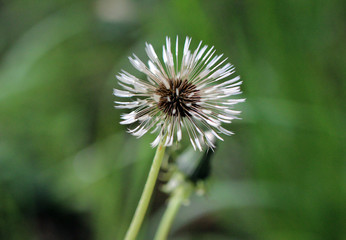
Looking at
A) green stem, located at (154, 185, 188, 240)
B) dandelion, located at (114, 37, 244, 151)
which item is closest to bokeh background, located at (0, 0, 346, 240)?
green stem, located at (154, 185, 188, 240)

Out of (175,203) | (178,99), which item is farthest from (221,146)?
(178,99)

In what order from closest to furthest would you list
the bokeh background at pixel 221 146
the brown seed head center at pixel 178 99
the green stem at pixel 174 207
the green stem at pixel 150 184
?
the green stem at pixel 150 184 → the brown seed head center at pixel 178 99 → the green stem at pixel 174 207 → the bokeh background at pixel 221 146

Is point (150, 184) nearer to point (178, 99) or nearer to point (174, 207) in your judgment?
point (178, 99)

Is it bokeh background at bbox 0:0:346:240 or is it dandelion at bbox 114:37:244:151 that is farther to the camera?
bokeh background at bbox 0:0:346:240

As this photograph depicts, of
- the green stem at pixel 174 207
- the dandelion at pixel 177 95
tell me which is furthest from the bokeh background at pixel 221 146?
the dandelion at pixel 177 95

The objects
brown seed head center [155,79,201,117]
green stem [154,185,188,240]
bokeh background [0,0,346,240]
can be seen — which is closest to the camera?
brown seed head center [155,79,201,117]

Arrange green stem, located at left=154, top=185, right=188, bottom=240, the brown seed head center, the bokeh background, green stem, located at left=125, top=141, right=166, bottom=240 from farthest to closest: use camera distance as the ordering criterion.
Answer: the bokeh background, green stem, located at left=154, top=185, right=188, bottom=240, the brown seed head center, green stem, located at left=125, top=141, right=166, bottom=240

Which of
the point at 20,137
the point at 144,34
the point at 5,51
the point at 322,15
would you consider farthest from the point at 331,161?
the point at 5,51

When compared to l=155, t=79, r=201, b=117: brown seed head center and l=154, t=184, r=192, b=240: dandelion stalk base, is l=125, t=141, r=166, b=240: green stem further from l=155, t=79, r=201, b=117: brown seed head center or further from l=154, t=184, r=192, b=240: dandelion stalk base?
l=154, t=184, r=192, b=240: dandelion stalk base

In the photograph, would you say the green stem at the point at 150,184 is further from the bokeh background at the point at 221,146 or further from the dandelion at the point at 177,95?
the bokeh background at the point at 221,146
